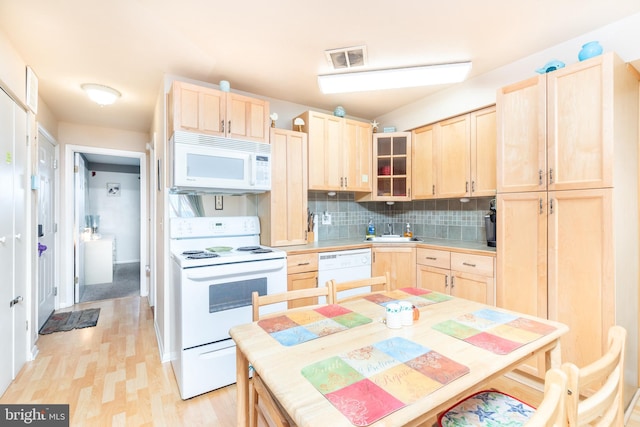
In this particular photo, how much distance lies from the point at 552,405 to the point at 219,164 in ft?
7.91

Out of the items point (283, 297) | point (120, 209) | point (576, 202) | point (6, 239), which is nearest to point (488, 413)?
point (283, 297)

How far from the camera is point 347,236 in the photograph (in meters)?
3.60

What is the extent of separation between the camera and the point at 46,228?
10.8 feet

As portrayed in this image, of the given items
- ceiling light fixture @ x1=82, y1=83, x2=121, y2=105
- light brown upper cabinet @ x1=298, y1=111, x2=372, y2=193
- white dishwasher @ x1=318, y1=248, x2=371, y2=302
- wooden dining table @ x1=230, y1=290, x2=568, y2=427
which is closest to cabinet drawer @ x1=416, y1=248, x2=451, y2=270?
white dishwasher @ x1=318, y1=248, x2=371, y2=302

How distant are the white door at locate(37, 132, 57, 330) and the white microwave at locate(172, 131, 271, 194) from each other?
5.58 ft

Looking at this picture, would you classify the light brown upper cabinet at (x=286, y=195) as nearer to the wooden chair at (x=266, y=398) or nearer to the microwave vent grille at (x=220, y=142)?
the microwave vent grille at (x=220, y=142)

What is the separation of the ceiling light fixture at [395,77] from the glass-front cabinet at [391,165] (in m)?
0.83

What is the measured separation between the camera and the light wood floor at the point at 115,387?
70.9 inches

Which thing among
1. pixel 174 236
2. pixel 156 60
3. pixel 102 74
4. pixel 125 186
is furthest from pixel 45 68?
pixel 125 186

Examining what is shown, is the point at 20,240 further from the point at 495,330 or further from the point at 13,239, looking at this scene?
the point at 495,330

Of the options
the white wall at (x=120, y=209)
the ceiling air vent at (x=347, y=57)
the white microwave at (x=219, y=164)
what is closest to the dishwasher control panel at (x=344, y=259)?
the white microwave at (x=219, y=164)

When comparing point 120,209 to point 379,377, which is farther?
point 120,209

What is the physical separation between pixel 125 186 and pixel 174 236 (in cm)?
554

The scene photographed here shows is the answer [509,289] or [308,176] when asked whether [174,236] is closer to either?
[308,176]
